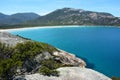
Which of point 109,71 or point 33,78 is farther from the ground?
point 33,78

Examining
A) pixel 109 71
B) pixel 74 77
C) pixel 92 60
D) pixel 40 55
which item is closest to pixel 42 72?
pixel 74 77

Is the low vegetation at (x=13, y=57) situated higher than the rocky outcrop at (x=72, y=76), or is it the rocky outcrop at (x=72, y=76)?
the low vegetation at (x=13, y=57)

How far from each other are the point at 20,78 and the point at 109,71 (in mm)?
41546

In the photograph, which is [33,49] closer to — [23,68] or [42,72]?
[23,68]

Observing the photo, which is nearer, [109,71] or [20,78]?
[20,78]

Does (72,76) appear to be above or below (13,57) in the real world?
below

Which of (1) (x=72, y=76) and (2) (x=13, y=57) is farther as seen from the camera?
(2) (x=13, y=57)

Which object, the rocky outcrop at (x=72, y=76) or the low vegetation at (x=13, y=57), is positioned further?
the rocky outcrop at (x=72, y=76)

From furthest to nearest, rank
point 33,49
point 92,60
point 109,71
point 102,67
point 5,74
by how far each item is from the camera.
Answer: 1. point 92,60
2. point 102,67
3. point 109,71
4. point 33,49
5. point 5,74

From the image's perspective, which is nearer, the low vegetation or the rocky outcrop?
the low vegetation

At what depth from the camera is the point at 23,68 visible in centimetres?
3444

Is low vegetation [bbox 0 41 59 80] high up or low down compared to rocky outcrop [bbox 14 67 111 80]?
up

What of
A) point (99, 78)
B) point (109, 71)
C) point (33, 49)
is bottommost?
point (109, 71)

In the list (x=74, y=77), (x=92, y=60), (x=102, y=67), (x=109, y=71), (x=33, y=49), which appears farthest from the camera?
(x=92, y=60)
